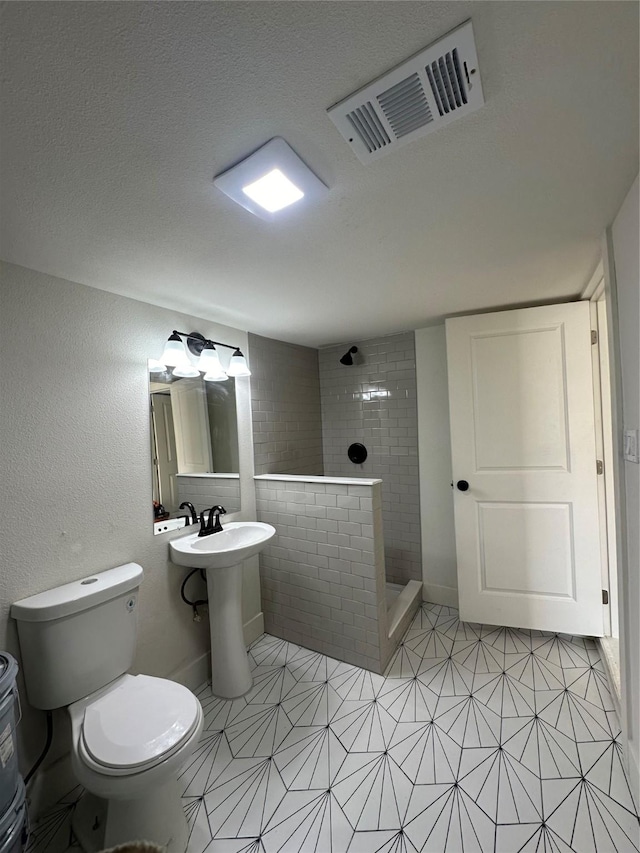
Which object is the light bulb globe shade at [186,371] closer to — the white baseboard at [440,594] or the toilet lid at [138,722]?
the toilet lid at [138,722]

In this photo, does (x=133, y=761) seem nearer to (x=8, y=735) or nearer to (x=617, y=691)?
(x=8, y=735)

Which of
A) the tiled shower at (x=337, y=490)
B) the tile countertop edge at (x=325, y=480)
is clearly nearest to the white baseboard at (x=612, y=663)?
the tiled shower at (x=337, y=490)

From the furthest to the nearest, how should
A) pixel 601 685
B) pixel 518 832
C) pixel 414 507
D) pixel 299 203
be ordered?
pixel 414 507 → pixel 601 685 → pixel 518 832 → pixel 299 203

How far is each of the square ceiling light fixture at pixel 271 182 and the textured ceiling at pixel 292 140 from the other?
1.2 inches

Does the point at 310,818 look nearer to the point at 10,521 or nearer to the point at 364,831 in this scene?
the point at 364,831

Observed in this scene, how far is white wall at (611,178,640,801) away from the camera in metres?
1.19

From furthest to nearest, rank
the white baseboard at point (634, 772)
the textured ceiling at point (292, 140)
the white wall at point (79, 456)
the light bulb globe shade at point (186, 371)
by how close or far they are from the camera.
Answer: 1. the light bulb globe shade at point (186, 371)
2. the white wall at point (79, 456)
3. the white baseboard at point (634, 772)
4. the textured ceiling at point (292, 140)

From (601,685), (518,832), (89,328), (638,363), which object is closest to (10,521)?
(89,328)

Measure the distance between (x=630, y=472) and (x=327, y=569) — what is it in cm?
160

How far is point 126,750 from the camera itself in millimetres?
1146

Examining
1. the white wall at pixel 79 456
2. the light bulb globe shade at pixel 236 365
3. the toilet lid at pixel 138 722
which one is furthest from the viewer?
the light bulb globe shade at pixel 236 365

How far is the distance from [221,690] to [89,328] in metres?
2.03

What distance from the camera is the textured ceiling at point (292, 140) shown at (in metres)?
0.63

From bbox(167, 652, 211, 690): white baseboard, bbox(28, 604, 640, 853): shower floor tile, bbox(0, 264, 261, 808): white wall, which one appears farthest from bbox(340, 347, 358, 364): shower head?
bbox(167, 652, 211, 690): white baseboard
